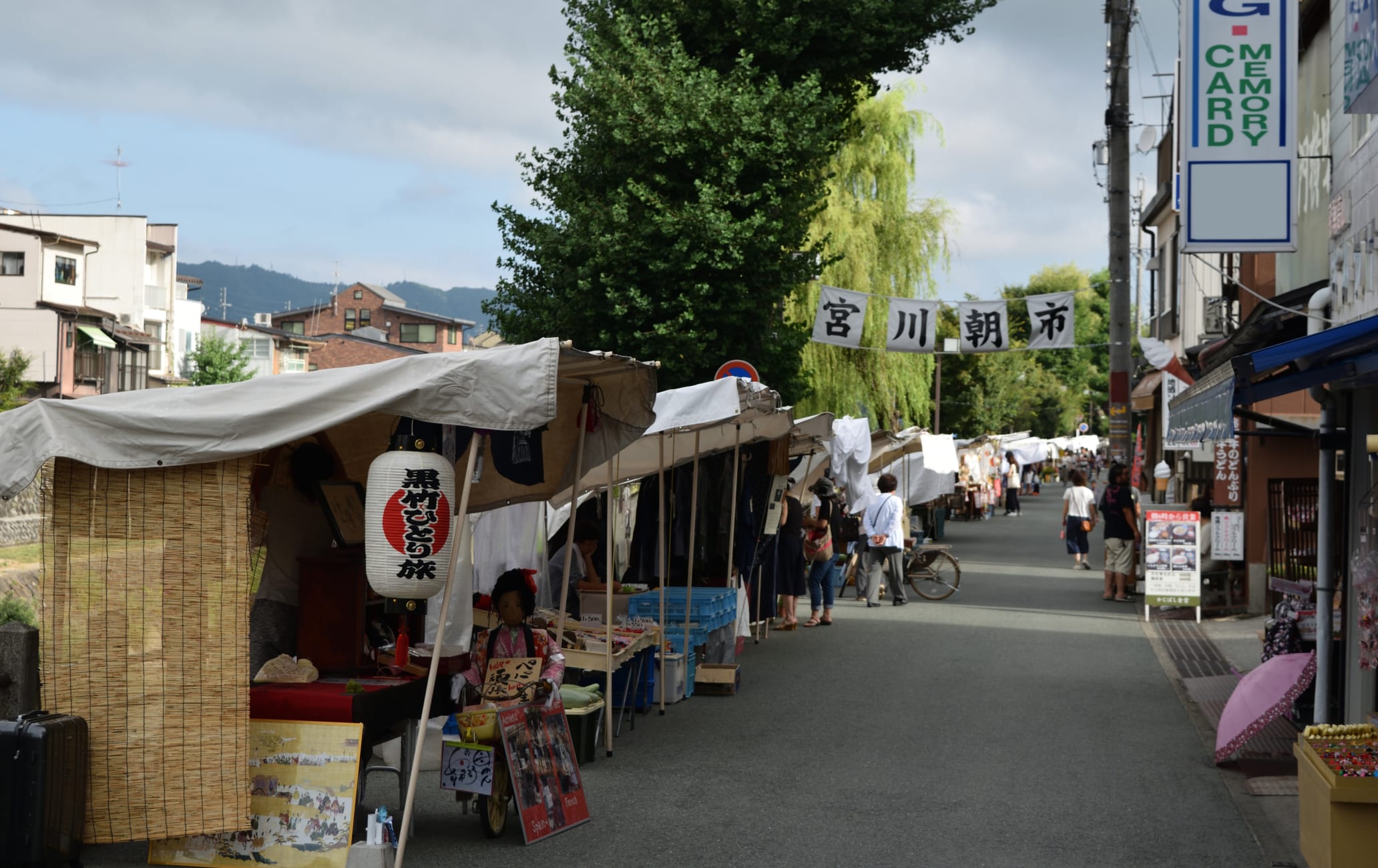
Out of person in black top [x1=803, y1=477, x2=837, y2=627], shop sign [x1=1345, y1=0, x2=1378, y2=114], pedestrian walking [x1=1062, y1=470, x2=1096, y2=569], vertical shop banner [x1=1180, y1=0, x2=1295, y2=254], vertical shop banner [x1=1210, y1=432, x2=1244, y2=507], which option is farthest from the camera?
pedestrian walking [x1=1062, y1=470, x2=1096, y2=569]

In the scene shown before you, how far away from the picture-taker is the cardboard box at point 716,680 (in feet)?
40.5

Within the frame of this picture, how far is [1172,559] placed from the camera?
17.7 metres

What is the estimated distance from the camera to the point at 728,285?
19.3m

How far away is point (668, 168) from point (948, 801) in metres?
13.1

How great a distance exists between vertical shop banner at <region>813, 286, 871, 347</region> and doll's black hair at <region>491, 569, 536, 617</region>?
1566 cm

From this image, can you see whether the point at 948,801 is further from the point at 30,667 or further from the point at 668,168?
the point at 668,168

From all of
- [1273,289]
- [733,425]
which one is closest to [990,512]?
[1273,289]

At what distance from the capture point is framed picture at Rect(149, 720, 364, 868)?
22.0 ft

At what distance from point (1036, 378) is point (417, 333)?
43.1 m

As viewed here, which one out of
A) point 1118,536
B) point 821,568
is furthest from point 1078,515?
point 821,568

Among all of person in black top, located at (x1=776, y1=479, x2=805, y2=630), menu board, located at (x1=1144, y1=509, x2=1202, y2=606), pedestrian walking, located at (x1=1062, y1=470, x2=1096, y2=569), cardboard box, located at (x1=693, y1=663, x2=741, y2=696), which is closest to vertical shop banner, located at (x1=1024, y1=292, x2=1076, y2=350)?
pedestrian walking, located at (x1=1062, y1=470, x2=1096, y2=569)

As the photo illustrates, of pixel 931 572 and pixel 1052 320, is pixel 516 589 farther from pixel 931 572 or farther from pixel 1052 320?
pixel 1052 320

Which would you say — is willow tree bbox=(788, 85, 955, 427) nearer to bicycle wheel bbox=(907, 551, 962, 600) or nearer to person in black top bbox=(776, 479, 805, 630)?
Answer: bicycle wheel bbox=(907, 551, 962, 600)

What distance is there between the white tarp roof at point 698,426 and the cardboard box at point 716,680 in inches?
77.0
